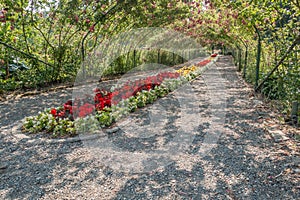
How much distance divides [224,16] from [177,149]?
6.72 m

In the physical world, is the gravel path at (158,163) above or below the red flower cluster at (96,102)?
below

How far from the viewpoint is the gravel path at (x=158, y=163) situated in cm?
216

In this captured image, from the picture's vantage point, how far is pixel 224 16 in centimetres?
840

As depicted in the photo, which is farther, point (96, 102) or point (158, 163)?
point (96, 102)

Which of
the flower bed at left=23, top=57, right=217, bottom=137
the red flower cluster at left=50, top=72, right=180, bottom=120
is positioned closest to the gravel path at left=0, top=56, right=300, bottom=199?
the flower bed at left=23, top=57, right=217, bottom=137

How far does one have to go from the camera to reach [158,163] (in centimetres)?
267

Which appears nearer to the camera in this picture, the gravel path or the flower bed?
the gravel path

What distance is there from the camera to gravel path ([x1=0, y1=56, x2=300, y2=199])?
216cm

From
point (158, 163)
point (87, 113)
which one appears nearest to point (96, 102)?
point (87, 113)

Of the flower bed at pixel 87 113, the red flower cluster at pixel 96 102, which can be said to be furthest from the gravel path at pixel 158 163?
the red flower cluster at pixel 96 102

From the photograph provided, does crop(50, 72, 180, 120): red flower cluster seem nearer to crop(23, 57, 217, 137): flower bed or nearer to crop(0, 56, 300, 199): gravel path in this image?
crop(23, 57, 217, 137): flower bed

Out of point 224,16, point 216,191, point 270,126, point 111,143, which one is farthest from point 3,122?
point 224,16

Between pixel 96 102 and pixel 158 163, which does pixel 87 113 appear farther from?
pixel 158 163

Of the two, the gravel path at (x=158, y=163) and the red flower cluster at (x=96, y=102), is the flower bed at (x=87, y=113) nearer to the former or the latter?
the red flower cluster at (x=96, y=102)
